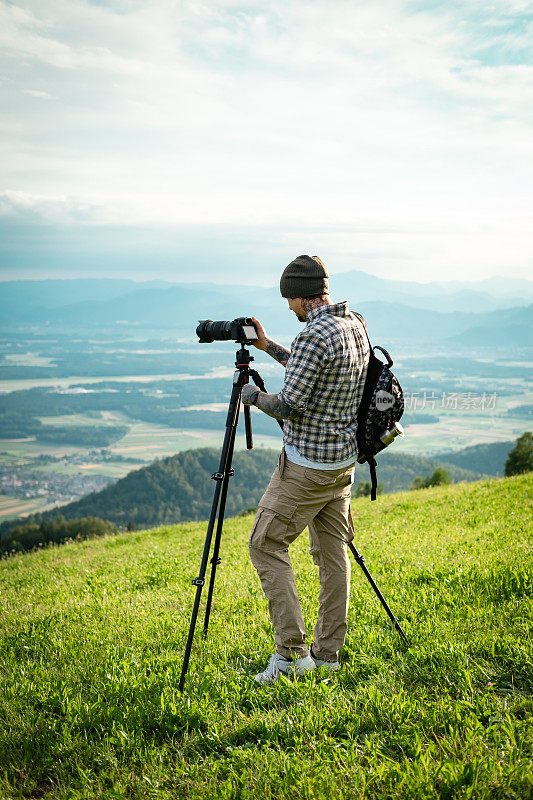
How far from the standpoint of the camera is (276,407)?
3.51 metres

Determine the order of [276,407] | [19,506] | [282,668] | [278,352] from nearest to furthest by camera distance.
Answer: [276,407]
[282,668]
[278,352]
[19,506]

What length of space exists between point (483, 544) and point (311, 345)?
4694mm

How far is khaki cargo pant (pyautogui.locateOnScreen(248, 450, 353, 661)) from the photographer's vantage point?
12.2ft

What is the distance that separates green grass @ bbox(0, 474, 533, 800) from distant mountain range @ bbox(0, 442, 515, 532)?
2469 inches

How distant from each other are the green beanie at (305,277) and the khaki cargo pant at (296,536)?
121 cm

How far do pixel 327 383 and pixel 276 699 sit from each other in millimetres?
2229

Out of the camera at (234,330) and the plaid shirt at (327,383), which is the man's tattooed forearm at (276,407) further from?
the camera at (234,330)

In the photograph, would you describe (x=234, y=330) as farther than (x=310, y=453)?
Yes

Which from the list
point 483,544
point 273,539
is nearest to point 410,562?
point 483,544

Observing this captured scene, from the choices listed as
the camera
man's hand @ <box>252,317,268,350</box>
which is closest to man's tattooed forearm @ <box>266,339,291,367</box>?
man's hand @ <box>252,317,268,350</box>

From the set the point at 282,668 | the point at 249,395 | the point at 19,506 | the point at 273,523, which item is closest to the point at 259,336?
the point at 249,395

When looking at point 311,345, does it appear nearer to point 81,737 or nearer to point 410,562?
point 81,737

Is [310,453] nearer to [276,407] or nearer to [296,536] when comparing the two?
[276,407]

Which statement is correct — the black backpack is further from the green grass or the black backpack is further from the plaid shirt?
the green grass
